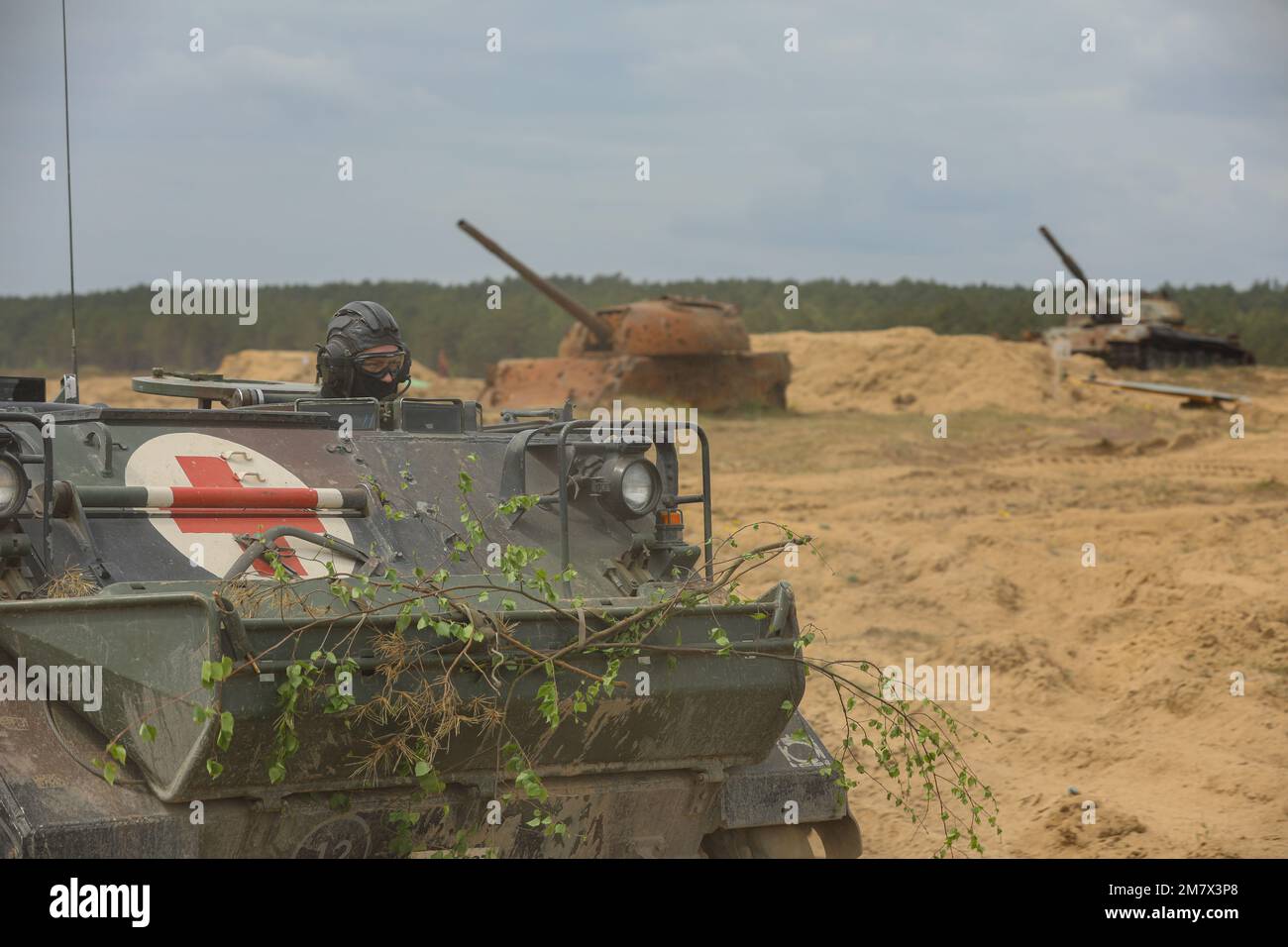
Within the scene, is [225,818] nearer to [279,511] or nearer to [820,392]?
[279,511]

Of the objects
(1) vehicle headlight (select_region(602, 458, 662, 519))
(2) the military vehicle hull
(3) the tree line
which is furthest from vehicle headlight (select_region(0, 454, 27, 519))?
(3) the tree line

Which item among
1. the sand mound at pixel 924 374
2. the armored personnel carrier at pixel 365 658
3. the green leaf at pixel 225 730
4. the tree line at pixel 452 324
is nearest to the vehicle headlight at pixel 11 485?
the armored personnel carrier at pixel 365 658

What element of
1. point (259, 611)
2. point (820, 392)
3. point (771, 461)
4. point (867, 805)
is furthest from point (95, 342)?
point (259, 611)

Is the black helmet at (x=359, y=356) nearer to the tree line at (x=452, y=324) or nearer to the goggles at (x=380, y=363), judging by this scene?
the goggles at (x=380, y=363)

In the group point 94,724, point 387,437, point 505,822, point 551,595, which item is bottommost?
point 505,822

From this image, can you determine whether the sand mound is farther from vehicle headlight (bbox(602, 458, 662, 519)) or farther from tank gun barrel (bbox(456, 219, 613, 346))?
vehicle headlight (bbox(602, 458, 662, 519))

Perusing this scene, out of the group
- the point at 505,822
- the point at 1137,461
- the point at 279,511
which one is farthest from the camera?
the point at 1137,461

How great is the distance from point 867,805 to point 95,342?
131ft

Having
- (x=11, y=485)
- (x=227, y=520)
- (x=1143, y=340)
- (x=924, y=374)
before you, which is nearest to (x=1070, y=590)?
(x=227, y=520)

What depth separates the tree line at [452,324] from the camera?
42.5 m

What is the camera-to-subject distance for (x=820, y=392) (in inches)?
1158

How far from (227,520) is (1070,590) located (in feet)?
26.6

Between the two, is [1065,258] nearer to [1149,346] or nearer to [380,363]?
[1149,346]

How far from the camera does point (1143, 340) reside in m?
30.9
